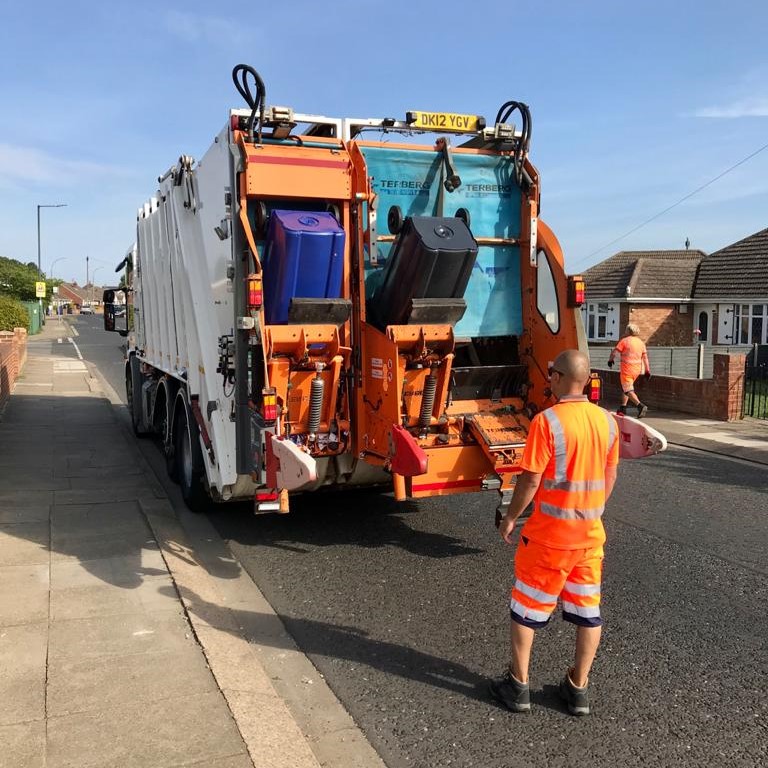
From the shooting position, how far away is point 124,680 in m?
3.62

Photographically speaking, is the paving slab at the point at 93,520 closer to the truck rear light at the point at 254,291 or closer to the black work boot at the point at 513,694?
the truck rear light at the point at 254,291

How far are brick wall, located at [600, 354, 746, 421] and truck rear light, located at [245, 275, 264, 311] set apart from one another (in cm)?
967

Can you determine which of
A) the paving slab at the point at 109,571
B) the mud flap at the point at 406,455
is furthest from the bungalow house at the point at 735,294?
the paving slab at the point at 109,571

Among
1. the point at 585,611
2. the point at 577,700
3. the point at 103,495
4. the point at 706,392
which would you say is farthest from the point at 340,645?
the point at 706,392

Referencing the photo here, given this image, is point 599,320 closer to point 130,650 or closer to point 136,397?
point 136,397

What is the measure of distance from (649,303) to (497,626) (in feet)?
85.4

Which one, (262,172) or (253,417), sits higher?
(262,172)

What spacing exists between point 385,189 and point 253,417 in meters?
1.97

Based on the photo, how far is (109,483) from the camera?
25.7 feet

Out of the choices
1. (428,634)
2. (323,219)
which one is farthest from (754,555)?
(323,219)

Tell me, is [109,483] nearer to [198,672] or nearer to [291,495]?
[291,495]

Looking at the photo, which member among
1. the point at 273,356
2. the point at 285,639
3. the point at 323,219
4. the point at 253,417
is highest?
the point at 323,219

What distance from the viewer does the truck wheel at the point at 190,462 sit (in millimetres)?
6438

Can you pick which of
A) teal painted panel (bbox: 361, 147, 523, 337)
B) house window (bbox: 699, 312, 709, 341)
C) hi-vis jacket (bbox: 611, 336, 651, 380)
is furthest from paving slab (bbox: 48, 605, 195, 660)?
house window (bbox: 699, 312, 709, 341)
